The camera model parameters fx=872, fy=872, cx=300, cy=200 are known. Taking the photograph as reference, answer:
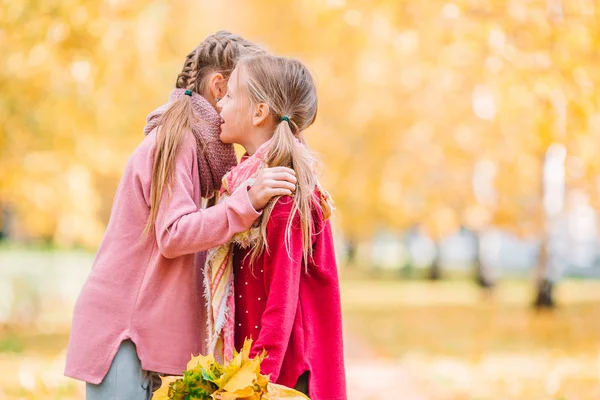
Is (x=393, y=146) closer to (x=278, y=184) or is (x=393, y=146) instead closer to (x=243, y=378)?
(x=278, y=184)

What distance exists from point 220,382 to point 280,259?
0.52m

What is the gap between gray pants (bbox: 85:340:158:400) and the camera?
10.2 feet

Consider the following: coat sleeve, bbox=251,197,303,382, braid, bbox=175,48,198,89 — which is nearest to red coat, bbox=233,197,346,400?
coat sleeve, bbox=251,197,303,382

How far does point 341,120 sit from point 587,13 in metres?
14.1

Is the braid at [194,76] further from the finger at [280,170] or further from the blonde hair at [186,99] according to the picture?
the finger at [280,170]

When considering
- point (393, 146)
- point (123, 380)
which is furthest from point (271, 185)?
point (393, 146)

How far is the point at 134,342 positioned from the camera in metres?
3.10

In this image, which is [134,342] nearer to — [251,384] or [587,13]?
[251,384]

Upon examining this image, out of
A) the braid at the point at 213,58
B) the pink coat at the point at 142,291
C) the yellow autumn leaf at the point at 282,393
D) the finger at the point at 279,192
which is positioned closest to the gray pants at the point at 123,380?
the pink coat at the point at 142,291

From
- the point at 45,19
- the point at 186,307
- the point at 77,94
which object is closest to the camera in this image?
the point at 186,307

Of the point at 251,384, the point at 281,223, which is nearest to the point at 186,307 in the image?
the point at 281,223

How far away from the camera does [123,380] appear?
3096 mm

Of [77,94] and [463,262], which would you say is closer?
[77,94]

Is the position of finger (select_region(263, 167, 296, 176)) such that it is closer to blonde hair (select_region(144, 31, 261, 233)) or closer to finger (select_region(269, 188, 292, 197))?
finger (select_region(269, 188, 292, 197))
